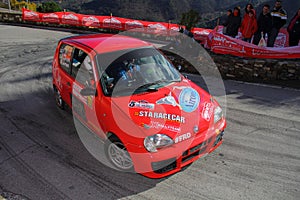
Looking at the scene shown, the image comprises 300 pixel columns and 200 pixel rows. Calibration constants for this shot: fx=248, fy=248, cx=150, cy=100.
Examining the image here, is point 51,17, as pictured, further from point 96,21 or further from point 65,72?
point 65,72

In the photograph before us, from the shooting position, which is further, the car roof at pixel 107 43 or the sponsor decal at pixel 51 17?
the sponsor decal at pixel 51 17

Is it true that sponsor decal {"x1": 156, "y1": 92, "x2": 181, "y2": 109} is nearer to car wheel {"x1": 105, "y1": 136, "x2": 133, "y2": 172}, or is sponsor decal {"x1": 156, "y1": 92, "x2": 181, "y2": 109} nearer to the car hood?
the car hood

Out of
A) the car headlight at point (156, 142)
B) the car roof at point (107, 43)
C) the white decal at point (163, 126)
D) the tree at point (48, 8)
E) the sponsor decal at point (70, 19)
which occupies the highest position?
the tree at point (48, 8)

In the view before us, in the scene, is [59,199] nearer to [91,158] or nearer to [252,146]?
[91,158]

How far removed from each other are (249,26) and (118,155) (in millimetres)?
8010

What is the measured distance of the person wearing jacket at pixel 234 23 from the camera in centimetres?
995

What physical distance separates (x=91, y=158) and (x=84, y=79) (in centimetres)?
144

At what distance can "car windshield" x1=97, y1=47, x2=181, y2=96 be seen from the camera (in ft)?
13.6

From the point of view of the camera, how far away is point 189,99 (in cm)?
423

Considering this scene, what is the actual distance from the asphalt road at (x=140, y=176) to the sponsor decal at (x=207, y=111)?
2.69 ft

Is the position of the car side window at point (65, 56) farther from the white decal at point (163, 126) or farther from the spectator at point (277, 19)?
the spectator at point (277, 19)

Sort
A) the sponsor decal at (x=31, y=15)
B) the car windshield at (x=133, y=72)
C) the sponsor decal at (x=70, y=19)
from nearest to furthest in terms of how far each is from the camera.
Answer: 1. the car windshield at (x=133, y=72)
2. the sponsor decal at (x=70, y=19)
3. the sponsor decal at (x=31, y=15)

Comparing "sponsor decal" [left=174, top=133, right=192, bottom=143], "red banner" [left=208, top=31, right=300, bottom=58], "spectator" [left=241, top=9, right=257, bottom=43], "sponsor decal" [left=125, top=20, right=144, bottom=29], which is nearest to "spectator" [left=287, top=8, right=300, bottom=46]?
"red banner" [left=208, top=31, right=300, bottom=58]

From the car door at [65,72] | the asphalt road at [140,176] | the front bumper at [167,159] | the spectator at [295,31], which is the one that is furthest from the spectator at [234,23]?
the front bumper at [167,159]
